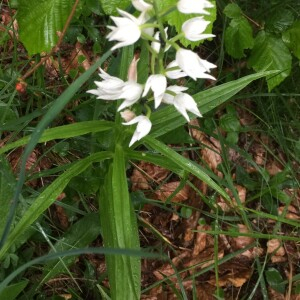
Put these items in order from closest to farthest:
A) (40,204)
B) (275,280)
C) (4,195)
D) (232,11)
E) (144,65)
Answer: (40,204)
(144,65)
(4,195)
(232,11)
(275,280)

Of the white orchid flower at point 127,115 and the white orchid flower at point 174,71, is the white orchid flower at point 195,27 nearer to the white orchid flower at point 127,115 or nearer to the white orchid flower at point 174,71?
the white orchid flower at point 174,71

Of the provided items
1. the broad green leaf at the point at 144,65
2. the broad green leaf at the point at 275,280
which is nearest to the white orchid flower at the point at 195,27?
the broad green leaf at the point at 144,65

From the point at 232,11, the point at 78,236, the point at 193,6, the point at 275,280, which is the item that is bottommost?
the point at 275,280

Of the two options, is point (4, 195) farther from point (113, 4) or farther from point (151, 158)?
point (113, 4)

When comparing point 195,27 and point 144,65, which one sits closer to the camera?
point 195,27

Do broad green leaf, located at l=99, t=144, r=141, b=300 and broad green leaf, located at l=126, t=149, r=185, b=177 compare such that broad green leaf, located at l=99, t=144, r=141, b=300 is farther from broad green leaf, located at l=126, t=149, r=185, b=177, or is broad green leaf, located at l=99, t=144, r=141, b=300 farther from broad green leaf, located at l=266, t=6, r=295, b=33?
broad green leaf, located at l=266, t=6, r=295, b=33

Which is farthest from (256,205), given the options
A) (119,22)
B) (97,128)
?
(119,22)

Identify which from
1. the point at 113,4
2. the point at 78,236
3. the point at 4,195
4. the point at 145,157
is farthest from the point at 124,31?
the point at 78,236
